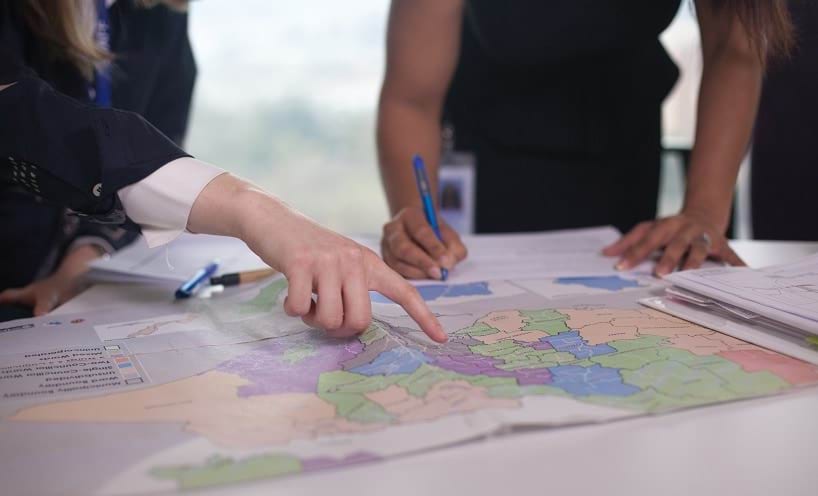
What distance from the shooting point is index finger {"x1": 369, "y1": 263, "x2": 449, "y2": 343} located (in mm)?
719

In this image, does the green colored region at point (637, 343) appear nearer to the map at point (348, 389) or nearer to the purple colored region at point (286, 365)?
the map at point (348, 389)

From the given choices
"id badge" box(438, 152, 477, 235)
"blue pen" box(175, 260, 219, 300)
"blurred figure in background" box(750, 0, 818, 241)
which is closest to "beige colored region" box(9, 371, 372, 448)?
"blue pen" box(175, 260, 219, 300)

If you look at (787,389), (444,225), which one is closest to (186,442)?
(787,389)

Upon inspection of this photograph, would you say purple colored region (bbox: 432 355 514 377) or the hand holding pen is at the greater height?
the hand holding pen

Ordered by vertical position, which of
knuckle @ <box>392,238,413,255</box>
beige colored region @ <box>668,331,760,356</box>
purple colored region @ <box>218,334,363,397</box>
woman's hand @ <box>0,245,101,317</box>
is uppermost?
knuckle @ <box>392,238,413,255</box>

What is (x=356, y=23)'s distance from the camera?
345 cm

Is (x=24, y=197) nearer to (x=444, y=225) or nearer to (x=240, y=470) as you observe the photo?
(x=444, y=225)

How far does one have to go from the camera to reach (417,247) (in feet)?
3.52

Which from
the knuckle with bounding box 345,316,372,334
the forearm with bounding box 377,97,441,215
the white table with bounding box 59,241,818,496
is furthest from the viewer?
the forearm with bounding box 377,97,441,215

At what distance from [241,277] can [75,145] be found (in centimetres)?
31

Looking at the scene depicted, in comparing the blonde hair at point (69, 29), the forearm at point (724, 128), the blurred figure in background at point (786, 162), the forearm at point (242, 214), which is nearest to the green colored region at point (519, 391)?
the forearm at point (242, 214)

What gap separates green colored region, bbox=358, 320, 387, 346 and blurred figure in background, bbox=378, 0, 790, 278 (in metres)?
0.27

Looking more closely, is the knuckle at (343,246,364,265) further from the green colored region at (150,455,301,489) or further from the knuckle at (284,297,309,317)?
the green colored region at (150,455,301,489)

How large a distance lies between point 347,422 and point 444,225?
620 mm
